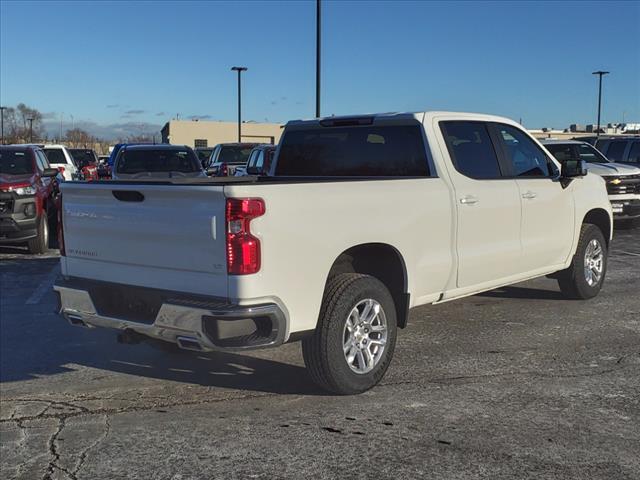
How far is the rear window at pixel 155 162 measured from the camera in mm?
13883

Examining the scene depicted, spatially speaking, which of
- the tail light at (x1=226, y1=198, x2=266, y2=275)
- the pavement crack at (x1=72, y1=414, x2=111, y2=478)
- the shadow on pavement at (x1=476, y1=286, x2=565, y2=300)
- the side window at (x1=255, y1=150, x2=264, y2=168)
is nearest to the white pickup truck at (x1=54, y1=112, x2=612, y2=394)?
the tail light at (x1=226, y1=198, x2=266, y2=275)

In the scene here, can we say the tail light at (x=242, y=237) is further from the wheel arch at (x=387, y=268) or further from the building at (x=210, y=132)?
the building at (x=210, y=132)

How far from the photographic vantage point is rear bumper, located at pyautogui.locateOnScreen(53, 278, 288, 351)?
4.10 meters

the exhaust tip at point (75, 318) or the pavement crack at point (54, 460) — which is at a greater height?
the exhaust tip at point (75, 318)

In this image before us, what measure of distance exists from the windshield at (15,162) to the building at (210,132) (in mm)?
66862

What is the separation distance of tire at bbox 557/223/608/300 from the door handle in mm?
2258

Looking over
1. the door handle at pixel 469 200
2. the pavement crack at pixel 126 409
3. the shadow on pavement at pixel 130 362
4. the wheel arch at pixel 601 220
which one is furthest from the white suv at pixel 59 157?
the door handle at pixel 469 200

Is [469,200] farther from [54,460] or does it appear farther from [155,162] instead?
[155,162]

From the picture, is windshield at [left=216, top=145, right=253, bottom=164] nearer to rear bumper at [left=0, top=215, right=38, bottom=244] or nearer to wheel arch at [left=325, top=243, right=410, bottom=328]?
rear bumper at [left=0, top=215, right=38, bottom=244]

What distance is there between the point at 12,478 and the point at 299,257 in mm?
1988

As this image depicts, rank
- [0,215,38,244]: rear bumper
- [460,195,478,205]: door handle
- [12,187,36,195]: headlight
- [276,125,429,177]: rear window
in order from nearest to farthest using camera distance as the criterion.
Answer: [460,195,478,205]: door handle < [276,125,429,177]: rear window < [0,215,38,244]: rear bumper < [12,187,36,195]: headlight

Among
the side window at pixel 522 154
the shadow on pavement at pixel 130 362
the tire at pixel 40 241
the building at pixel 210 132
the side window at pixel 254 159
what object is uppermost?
the building at pixel 210 132

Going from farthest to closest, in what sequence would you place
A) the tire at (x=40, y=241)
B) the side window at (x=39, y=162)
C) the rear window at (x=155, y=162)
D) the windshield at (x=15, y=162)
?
the rear window at (x=155, y=162) → the side window at (x=39, y=162) → the windshield at (x=15, y=162) → the tire at (x=40, y=241)

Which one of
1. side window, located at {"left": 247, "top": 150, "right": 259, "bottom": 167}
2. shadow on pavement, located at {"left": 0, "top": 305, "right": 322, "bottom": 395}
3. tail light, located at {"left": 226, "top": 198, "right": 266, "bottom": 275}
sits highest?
side window, located at {"left": 247, "top": 150, "right": 259, "bottom": 167}
